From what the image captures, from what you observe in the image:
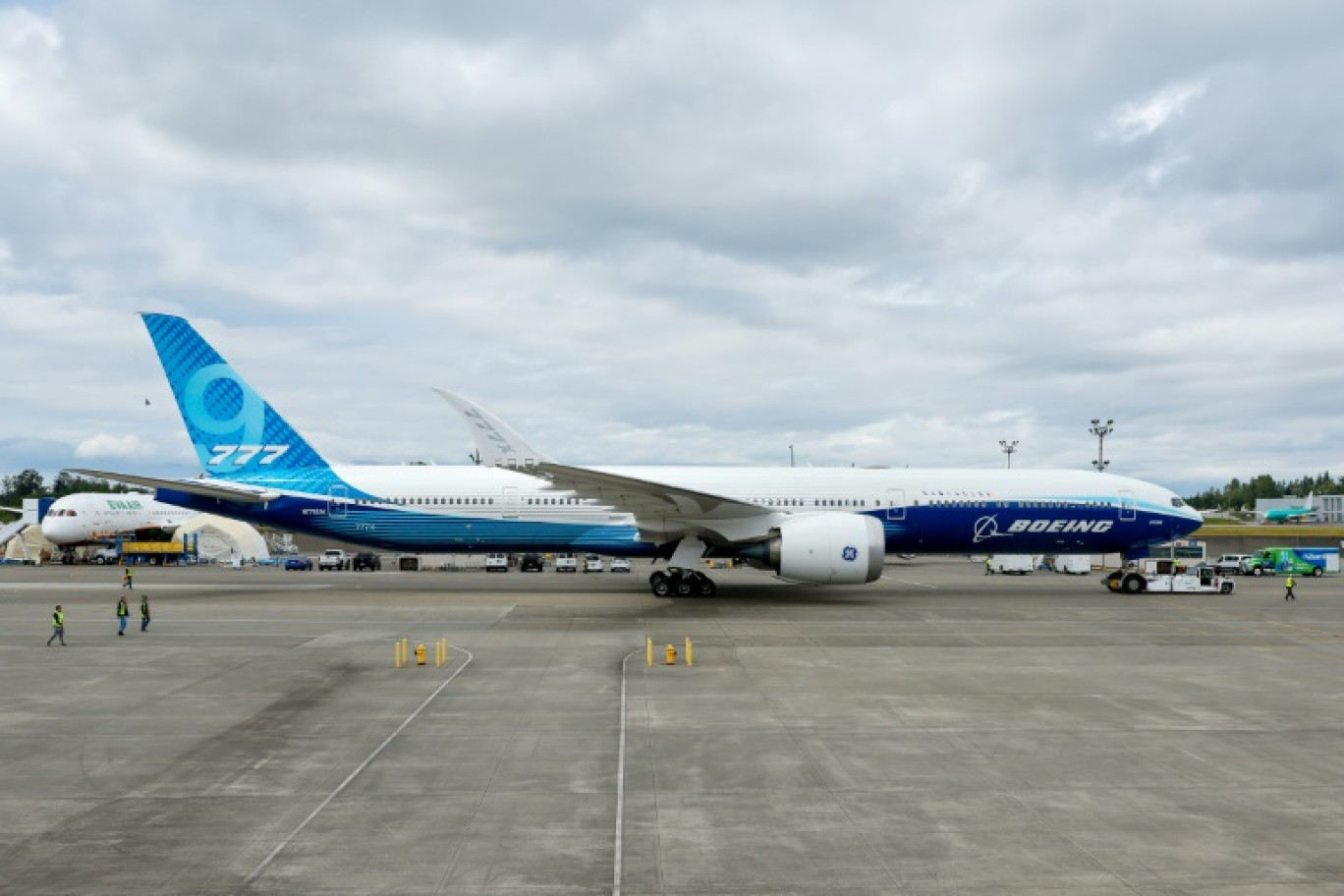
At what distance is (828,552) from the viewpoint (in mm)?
28203

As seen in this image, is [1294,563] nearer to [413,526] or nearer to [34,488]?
[413,526]

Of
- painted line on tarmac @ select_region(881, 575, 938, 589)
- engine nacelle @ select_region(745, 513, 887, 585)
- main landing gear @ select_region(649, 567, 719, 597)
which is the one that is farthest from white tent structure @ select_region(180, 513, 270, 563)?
engine nacelle @ select_region(745, 513, 887, 585)

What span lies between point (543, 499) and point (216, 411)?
1157 cm

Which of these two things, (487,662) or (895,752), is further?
(487,662)

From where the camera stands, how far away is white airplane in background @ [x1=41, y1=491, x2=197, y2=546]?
6184cm

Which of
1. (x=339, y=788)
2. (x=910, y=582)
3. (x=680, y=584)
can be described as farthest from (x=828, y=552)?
(x=339, y=788)

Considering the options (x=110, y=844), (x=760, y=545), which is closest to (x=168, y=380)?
(x=760, y=545)

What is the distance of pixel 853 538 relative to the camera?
2831cm

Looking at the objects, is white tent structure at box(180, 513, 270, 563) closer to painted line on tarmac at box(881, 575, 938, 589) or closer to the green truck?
painted line on tarmac at box(881, 575, 938, 589)

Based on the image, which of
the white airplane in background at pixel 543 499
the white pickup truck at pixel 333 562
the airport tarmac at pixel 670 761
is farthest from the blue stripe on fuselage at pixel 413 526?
the white pickup truck at pixel 333 562

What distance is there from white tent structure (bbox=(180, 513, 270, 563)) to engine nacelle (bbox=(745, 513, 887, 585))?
4671 cm

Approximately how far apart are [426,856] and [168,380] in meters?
29.8

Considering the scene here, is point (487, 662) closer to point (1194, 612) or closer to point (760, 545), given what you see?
point (760, 545)

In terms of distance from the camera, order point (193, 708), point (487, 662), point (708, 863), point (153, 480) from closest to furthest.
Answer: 1. point (708, 863)
2. point (193, 708)
3. point (487, 662)
4. point (153, 480)
